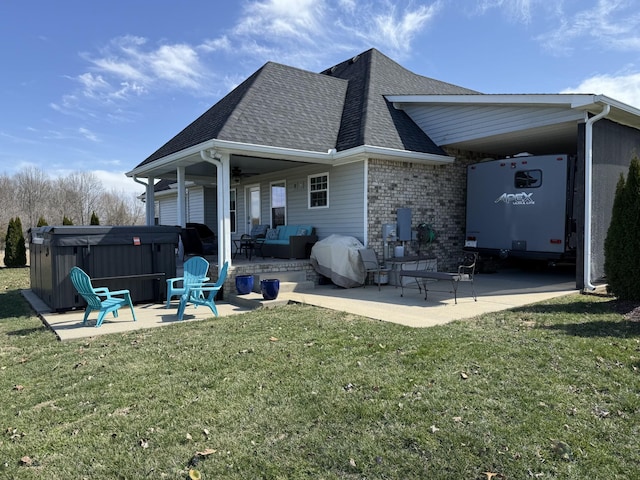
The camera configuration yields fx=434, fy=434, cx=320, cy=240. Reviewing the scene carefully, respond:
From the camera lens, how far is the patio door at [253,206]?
14.6 meters

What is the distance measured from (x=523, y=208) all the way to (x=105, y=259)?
9116mm

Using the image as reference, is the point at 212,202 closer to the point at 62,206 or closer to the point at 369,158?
the point at 369,158

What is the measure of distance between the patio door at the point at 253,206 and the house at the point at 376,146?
296 millimetres

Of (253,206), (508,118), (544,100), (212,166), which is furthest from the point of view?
(253,206)

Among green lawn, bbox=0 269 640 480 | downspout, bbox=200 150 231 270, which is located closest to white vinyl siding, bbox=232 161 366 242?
downspout, bbox=200 150 231 270

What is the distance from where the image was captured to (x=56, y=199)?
43812 millimetres

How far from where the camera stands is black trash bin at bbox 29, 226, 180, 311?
24.8ft

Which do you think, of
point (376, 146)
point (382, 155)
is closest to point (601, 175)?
point (382, 155)

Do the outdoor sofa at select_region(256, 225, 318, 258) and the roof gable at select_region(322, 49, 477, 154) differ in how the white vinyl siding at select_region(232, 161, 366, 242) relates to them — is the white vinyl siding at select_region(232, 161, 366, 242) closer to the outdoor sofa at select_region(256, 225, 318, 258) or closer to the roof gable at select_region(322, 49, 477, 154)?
the outdoor sofa at select_region(256, 225, 318, 258)

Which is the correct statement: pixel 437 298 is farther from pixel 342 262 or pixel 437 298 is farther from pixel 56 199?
pixel 56 199

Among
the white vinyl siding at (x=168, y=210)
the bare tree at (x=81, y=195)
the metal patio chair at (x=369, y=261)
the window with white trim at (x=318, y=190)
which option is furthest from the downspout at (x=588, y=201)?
the bare tree at (x=81, y=195)

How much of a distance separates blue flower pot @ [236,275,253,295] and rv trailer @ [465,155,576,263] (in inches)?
242

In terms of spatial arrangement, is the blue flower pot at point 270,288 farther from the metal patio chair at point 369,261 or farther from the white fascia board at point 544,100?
the white fascia board at point 544,100

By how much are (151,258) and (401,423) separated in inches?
262
